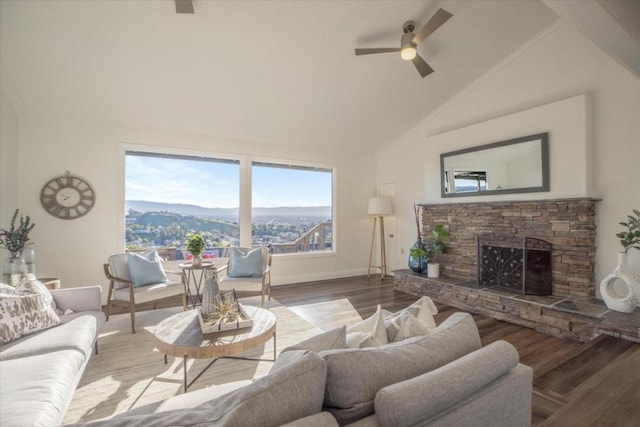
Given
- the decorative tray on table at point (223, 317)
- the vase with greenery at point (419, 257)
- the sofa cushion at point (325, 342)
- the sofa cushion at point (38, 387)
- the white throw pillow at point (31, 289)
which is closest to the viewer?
the sofa cushion at point (325, 342)

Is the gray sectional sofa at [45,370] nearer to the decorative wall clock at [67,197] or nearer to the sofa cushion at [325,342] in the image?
the sofa cushion at [325,342]

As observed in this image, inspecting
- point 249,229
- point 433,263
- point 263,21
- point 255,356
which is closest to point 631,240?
point 433,263

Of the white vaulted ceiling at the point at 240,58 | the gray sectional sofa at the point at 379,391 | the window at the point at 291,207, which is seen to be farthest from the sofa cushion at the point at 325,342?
the window at the point at 291,207

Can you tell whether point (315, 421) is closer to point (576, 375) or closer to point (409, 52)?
point (576, 375)

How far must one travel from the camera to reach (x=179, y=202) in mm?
4867

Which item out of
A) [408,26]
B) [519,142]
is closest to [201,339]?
[408,26]

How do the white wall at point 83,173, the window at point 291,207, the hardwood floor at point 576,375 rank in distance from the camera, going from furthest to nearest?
the window at point 291,207 → the white wall at point 83,173 → the hardwood floor at point 576,375

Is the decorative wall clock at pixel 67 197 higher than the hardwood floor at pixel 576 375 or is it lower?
higher

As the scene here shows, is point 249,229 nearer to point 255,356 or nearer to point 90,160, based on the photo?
point 90,160

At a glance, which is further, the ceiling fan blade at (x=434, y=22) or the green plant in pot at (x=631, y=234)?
the green plant in pot at (x=631, y=234)

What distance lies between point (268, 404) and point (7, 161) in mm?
4556

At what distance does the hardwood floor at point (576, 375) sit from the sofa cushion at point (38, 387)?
2345mm

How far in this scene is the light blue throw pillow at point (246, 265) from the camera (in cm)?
420

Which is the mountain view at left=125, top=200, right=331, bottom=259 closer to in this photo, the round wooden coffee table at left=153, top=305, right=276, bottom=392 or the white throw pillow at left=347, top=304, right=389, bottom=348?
the round wooden coffee table at left=153, top=305, right=276, bottom=392
